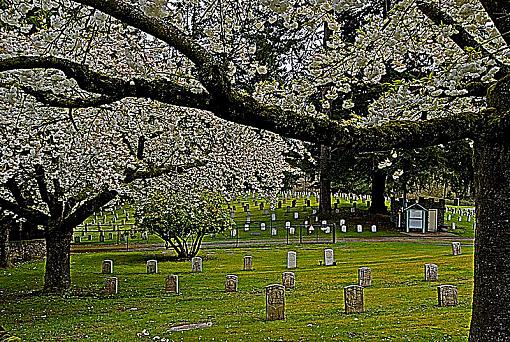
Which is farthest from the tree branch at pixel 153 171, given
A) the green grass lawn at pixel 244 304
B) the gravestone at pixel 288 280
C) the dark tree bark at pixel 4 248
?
the dark tree bark at pixel 4 248

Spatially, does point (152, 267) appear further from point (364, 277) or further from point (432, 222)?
point (432, 222)

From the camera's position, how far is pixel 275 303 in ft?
37.8

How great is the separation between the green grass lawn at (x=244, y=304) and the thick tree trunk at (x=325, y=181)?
12008mm

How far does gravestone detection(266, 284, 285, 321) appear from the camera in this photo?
11.5 m

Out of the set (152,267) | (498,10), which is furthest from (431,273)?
(498,10)

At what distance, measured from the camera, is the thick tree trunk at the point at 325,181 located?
A: 117 feet

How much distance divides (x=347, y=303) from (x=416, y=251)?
14.1 m

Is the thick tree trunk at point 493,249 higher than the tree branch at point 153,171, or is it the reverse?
the tree branch at point 153,171

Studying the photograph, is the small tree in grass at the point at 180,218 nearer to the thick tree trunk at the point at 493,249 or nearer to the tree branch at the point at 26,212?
the tree branch at the point at 26,212

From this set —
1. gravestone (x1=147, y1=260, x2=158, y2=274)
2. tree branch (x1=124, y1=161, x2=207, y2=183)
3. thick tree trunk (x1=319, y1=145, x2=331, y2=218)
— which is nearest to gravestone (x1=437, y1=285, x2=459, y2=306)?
tree branch (x1=124, y1=161, x2=207, y2=183)

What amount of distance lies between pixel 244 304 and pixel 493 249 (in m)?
8.16

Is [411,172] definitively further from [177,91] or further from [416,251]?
[177,91]

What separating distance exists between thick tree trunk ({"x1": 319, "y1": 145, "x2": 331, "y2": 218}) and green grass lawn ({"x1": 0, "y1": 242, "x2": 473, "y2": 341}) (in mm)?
12008

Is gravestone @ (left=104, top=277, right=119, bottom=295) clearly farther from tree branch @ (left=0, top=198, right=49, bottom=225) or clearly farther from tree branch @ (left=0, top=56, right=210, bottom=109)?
tree branch @ (left=0, top=56, right=210, bottom=109)
